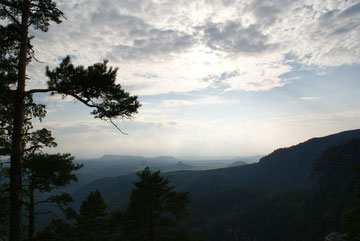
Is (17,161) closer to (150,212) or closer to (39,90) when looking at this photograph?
(39,90)

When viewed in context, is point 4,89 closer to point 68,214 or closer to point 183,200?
point 68,214

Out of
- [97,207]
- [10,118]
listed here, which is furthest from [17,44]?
[97,207]

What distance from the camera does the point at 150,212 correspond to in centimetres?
2197

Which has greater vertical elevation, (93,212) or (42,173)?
(42,173)

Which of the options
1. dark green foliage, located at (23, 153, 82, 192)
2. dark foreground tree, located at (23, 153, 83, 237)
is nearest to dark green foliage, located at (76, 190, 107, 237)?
dark foreground tree, located at (23, 153, 83, 237)

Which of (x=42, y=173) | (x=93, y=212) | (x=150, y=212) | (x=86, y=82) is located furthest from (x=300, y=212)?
(x=86, y=82)

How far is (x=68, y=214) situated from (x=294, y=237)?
132 m

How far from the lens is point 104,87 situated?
9.12 meters

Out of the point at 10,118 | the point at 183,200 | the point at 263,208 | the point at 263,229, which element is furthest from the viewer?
the point at 263,208

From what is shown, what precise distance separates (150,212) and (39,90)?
1745cm

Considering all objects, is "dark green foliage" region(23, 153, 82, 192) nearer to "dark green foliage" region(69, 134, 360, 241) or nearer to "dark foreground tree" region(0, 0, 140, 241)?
"dark foreground tree" region(0, 0, 140, 241)

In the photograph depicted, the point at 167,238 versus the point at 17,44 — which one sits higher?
the point at 17,44

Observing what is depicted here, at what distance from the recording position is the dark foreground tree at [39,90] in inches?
320

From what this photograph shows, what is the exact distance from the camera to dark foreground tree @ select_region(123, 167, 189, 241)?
21594mm
